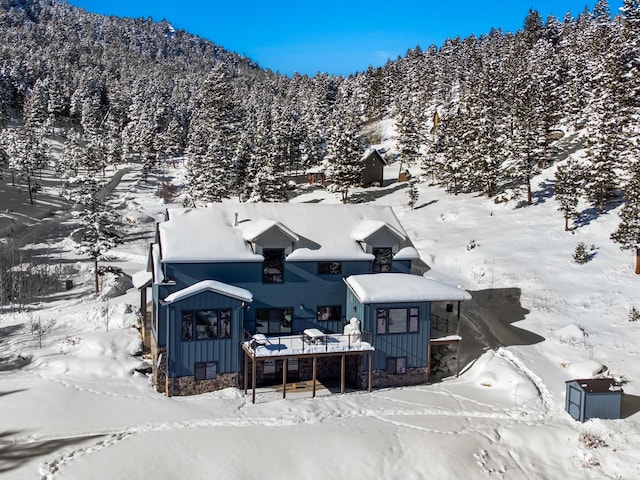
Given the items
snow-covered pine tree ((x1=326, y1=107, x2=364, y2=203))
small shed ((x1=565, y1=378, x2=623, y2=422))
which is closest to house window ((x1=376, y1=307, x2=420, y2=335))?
small shed ((x1=565, y1=378, x2=623, y2=422))

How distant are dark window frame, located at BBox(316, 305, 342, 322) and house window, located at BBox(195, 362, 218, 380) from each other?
6.26 meters

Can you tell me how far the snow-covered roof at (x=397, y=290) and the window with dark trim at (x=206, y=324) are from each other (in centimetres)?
661

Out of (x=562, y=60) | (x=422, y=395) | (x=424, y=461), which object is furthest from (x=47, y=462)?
(x=562, y=60)

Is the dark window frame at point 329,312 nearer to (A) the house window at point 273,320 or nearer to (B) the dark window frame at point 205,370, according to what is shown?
(A) the house window at point 273,320

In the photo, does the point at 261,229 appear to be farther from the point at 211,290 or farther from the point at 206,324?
the point at 206,324

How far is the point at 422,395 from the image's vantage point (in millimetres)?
25781

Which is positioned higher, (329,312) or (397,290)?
(397,290)

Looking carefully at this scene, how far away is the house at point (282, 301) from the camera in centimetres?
2522

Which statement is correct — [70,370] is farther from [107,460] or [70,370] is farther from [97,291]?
[97,291]

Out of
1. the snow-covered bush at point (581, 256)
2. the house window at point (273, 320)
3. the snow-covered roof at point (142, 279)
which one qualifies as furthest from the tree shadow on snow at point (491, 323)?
the snow-covered roof at point (142, 279)

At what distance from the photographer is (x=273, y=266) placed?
92.8ft

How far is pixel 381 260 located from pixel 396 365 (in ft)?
19.5

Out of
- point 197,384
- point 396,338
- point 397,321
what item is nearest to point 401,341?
point 396,338

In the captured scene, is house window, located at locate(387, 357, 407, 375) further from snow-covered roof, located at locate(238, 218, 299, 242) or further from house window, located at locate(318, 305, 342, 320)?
snow-covered roof, located at locate(238, 218, 299, 242)
